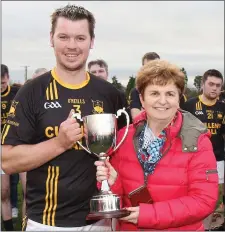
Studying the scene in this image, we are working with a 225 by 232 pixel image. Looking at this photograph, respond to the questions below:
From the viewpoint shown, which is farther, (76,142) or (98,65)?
(98,65)

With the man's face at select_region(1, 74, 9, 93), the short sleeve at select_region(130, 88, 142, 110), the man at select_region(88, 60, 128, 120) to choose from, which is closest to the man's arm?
the short sleeve at select_region(130, 88, 142, 110)

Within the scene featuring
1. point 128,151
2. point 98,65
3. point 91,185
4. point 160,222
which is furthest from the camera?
point 98,65

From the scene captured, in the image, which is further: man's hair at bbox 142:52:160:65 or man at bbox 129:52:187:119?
man's hair at bbox 142:52:160:65

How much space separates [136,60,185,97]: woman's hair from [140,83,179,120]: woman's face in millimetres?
23

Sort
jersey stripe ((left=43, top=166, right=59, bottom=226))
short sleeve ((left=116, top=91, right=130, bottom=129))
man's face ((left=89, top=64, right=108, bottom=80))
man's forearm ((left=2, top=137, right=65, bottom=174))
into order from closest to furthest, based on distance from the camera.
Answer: man's forearm ((left=2, top=137, right=65, bottom=174)) → jersey stripe ((left=43, top=166, right=59, bottom=226)) → short sleeve ((left=116, top=91, right=130, bottom=129)) → man's face ((left=89, top=64, right=108, bottom=80))

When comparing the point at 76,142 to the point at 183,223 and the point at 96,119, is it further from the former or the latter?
the point at 183,223

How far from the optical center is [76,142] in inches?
106

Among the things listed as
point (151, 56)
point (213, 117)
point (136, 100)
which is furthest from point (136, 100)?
point (213, 117)

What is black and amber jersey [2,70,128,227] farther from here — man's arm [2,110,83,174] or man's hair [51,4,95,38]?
man's hair [51,4,95,38]

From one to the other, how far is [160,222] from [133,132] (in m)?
0.50

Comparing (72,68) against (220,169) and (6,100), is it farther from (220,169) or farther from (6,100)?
(220,169)

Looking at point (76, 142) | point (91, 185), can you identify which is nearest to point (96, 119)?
point (76, 142)

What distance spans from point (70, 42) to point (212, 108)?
4009mm

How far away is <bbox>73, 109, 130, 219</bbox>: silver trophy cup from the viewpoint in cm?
248
